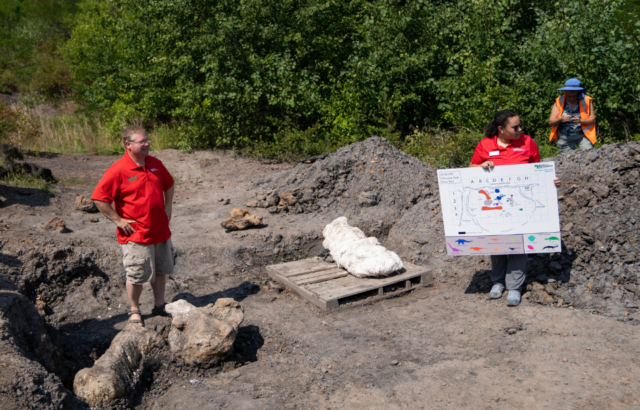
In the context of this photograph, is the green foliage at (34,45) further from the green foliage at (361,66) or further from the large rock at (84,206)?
the large rock at (84,206)

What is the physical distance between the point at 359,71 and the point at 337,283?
6.66 metres

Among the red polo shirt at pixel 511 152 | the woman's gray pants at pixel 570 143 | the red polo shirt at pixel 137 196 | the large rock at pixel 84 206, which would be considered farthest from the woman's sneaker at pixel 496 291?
the large rock at pixel 84 206

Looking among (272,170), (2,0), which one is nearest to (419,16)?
(272,170)

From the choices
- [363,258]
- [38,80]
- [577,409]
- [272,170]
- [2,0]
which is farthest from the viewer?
[2,0]

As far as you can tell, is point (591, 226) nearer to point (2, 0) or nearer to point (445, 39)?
point (445, 39)

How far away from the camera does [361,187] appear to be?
7730 mm

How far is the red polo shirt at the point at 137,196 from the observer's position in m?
4.01

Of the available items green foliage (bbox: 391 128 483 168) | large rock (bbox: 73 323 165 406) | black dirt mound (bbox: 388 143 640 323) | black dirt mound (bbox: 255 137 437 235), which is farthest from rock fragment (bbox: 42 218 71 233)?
green foliage (bbox: 391 128 483 168)

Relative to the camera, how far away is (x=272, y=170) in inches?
410

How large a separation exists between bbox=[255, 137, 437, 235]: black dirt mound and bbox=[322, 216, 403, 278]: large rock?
3.38 ft

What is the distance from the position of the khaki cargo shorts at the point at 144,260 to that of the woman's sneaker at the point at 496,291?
3.07 metres

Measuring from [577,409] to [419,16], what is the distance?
31.7 ft

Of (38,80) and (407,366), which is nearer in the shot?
(407,366)

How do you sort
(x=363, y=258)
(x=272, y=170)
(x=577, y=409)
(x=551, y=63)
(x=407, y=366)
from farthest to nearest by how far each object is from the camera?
(x=272, y=170), (x=551, y=63), (x=363, y=258), (x=407, y=366), (x=577, y=409)
